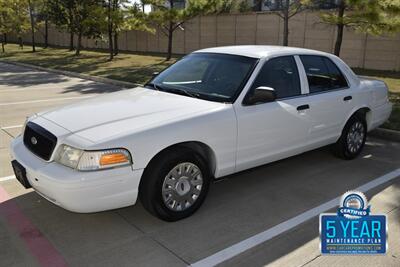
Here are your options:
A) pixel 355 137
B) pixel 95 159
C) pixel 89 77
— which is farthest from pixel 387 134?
pixel 89 77

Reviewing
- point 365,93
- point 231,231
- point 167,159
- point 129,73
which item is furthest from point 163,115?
point 129,73

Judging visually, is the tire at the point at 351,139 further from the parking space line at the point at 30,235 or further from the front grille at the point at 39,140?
the parking space line at the point at 30,235

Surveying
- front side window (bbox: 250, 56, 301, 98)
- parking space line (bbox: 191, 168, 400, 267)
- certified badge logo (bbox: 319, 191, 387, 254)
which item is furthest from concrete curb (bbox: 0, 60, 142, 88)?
certified badge logo (bbox: 319, 191, 387, 254)

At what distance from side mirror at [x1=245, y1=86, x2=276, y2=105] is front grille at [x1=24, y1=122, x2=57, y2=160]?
6.32 feet

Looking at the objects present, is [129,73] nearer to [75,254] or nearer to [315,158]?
[315,158]

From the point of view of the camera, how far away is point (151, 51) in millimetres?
27984

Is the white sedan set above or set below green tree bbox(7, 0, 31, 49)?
below

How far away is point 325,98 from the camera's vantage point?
199 inches

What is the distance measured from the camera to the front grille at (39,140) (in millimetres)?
3580

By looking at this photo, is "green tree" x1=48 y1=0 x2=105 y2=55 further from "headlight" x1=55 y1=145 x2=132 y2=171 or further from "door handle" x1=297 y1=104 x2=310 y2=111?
"headlight" x1=55 y1=145 x2=132 y2=171

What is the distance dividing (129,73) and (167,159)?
40.5 ft

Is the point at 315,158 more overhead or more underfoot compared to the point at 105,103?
more underfoot

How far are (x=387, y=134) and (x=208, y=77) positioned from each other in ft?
12.7

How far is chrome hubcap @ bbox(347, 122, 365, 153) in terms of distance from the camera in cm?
562
